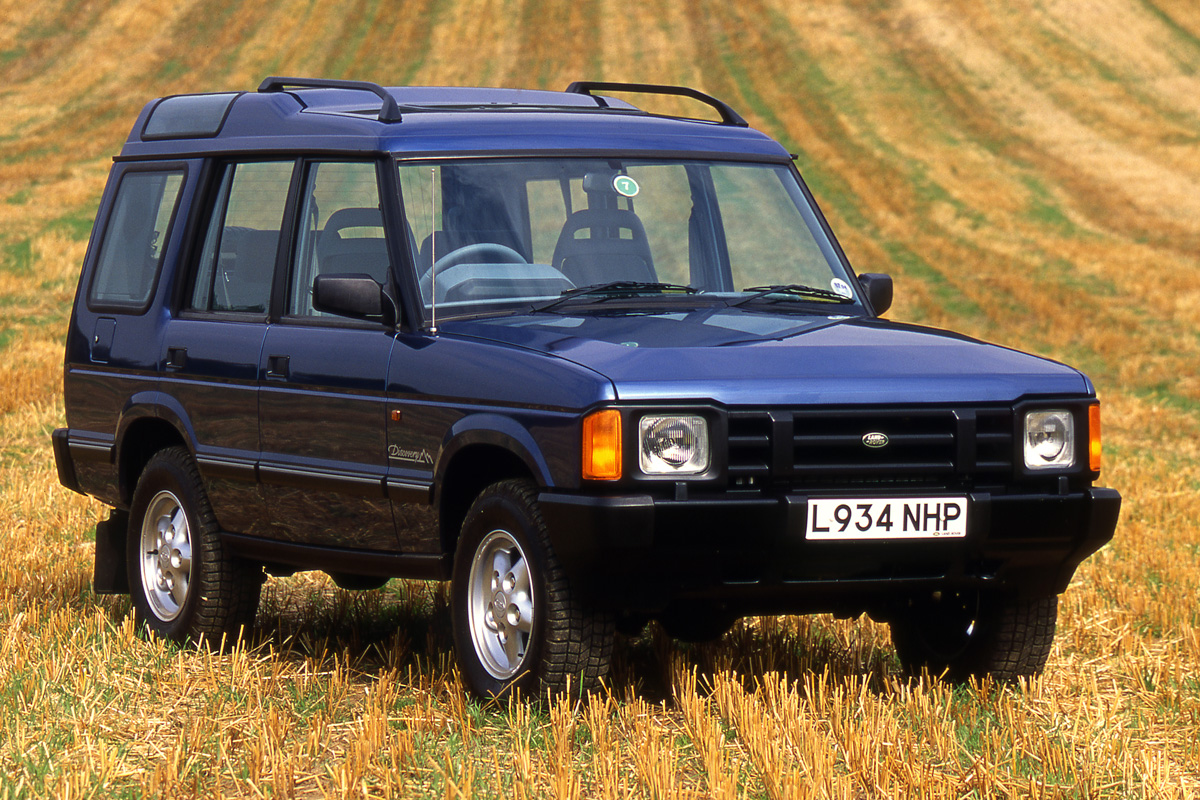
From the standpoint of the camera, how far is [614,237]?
688 cm

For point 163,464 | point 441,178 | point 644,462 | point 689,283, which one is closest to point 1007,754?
point 644,462

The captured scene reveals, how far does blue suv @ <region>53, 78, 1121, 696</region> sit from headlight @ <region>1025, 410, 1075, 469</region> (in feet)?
0.04

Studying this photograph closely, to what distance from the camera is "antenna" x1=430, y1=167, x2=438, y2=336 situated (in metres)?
6.39

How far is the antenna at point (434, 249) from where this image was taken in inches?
252

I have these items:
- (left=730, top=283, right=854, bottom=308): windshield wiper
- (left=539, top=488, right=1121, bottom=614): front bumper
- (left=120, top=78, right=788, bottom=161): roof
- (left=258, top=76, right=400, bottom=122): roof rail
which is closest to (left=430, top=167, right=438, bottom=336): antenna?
(left=120, top=78, right=788, bottom=161): roof

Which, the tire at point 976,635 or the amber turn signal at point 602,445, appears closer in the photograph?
the amber turn signal at point 602,445

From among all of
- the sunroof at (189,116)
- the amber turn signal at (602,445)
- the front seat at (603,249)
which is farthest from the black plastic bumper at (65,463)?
the amber turn signal at (602,445)

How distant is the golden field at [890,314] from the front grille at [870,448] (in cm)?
69

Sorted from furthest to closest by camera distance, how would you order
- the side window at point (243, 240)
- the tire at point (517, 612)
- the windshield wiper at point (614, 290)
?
the side window at point (243, 240), the windshield wiper at point (614, 290), the tire at point (517, 612)

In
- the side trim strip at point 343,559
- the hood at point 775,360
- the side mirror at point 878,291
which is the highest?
the side mirror at point 878,291

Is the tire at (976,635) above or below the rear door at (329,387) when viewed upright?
below

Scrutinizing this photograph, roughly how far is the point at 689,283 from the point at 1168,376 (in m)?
12.9

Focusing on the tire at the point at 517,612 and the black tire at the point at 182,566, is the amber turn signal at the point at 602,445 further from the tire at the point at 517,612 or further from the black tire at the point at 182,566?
the black tire at the point at 182,566

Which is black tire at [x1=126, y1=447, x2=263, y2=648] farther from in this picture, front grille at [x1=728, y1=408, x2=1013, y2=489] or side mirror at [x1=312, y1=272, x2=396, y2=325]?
front grille at [x1=728, y1=408, x2=1013, y2=489]
